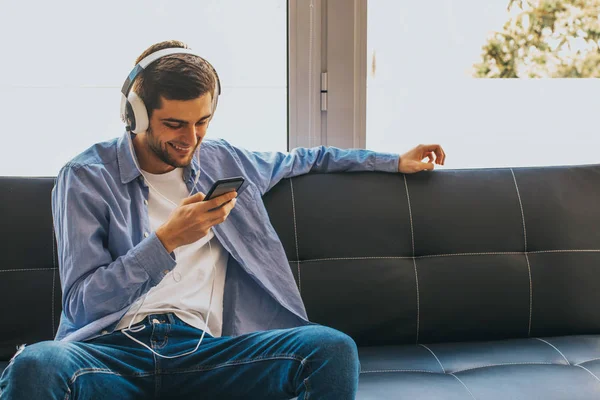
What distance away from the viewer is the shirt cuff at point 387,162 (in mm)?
2104

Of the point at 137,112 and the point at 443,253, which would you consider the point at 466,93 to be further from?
the point at 137,112

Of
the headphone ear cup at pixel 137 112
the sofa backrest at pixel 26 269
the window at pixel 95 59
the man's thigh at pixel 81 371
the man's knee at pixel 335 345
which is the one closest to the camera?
the man's thigh at pixel 81 371

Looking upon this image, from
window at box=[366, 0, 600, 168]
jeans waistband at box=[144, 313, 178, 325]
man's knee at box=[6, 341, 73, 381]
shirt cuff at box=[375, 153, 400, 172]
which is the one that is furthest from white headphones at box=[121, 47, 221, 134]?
window at box=[366, 0, 600, 168]

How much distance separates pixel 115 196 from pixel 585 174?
1401 millimetres

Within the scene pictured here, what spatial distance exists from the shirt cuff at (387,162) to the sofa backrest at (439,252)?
0.03m

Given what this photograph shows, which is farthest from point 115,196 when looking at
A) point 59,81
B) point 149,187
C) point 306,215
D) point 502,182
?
point 502,182

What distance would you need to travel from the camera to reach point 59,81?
2.34 meters

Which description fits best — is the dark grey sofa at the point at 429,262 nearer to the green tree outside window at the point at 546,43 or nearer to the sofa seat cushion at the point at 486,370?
the sofa seat cushion at the point at 486,370

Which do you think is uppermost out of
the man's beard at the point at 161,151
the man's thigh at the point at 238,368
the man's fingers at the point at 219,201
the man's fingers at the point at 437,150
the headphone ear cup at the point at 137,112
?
the headphone ear cup at the point at 137,112

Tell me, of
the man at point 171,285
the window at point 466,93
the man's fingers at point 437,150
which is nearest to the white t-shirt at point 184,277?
the man at point 171,285

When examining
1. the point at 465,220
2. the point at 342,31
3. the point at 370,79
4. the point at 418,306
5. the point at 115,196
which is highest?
the point at 342,31

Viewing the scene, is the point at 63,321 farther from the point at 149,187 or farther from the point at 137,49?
the point at 137,49

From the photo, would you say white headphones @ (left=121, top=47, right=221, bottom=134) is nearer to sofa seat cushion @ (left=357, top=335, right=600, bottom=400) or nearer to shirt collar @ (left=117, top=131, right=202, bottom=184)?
shirt collar @ (left=117, top=131, right=202, bottom=184)

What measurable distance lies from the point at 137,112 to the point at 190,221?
31cm
